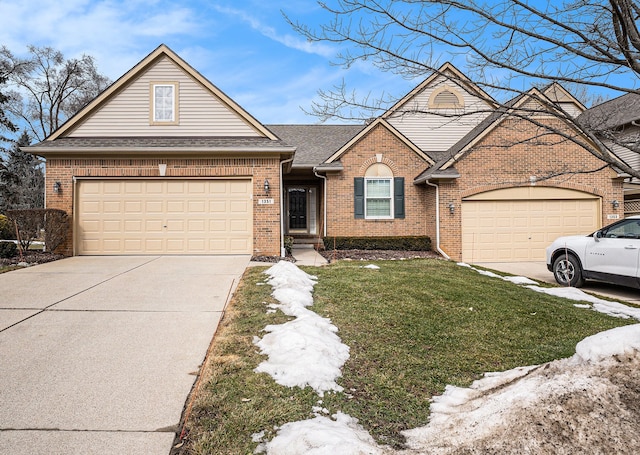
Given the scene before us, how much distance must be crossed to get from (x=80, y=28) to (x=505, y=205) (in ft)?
48.6

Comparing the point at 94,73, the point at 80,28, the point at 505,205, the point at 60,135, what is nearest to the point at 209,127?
the point at 60,135

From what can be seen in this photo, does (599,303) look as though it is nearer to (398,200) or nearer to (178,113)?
(398,200)

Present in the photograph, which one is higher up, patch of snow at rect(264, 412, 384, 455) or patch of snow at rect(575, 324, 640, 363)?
patch of snow at rect(575, 324, 640, 363)

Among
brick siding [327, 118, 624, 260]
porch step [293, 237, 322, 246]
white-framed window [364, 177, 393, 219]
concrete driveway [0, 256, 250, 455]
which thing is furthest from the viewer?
porch step [293, 237, 322, 246]

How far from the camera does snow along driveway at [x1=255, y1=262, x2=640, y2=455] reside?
195 cm

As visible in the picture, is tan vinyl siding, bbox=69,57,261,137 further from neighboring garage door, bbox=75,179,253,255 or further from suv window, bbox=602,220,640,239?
suv window, bbox=602,220,640,239

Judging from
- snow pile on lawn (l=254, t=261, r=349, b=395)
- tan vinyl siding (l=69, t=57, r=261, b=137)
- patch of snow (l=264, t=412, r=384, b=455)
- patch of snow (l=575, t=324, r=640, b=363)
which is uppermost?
tan vinyl siding (l=69, t=57, r=261, b=137)

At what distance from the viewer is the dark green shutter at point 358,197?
14.5 meters

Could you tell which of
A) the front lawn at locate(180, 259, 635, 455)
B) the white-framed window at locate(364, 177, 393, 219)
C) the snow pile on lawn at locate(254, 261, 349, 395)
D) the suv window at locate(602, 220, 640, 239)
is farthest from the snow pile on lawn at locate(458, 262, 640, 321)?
the white-framed window at locate(364, 177, 393, 219)

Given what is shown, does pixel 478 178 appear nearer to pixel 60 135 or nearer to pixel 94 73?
pixel 60 135

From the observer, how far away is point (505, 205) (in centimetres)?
1295

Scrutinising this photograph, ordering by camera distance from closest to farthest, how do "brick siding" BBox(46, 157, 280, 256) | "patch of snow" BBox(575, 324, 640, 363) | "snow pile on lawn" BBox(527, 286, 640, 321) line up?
"patch of snow" BBox(575, 324, 640, 363), "snow pile on lawn" BBox(527, 286, 640, 321), "brick siding" BBox(46, 157, 280, 256)

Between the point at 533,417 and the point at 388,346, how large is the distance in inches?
85.7

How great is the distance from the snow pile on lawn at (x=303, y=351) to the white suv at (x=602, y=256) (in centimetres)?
650
